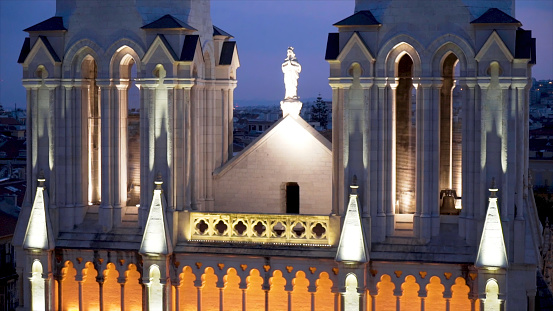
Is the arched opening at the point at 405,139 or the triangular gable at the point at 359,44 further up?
the triangular gable at the point at 359,44

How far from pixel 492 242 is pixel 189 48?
11.7 m

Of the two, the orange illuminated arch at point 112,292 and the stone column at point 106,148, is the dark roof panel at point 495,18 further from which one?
the orange illuminated arch at point 112,292

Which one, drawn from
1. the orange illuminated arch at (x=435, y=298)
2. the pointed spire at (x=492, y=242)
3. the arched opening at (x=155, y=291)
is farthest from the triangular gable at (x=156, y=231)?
the pointed spire at (x=492, y=242)

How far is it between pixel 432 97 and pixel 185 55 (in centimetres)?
820

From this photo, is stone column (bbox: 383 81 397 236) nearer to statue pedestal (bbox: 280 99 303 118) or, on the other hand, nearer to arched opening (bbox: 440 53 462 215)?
arched opening (bbox: 440 53 462 215)

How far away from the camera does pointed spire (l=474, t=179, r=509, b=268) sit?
33.5 metres

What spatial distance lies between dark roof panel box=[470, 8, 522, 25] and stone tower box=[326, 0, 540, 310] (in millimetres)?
39

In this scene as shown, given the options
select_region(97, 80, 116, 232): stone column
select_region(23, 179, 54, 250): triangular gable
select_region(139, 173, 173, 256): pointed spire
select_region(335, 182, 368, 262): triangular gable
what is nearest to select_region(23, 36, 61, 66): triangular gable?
select_region(97, 80, 116, 232): stone column

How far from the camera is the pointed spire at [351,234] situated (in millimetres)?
34750

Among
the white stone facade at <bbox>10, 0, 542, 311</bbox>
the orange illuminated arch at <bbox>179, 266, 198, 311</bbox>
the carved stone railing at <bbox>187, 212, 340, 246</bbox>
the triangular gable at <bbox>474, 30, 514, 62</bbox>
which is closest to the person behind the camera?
the triangular gable at <bbox>474, 30, 514, 62</bbox>

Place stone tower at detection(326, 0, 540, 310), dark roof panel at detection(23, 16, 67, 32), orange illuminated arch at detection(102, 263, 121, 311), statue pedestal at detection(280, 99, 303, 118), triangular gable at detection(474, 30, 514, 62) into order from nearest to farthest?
triangular gable at detection(474, 30, 514, 62) < stone tower at detection(326, 0, 540, 310) < dark roof panel at detection(23, 16, 67, 32) < orange illuminated arch at detection(102, 263, 121, 311) < statue pedestal at detection(280, 99, 303, 118)

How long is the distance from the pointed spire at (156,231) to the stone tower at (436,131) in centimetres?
565

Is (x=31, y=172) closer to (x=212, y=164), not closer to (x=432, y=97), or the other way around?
(x=212, y=164)

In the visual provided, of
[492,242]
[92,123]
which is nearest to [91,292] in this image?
[92,123]
